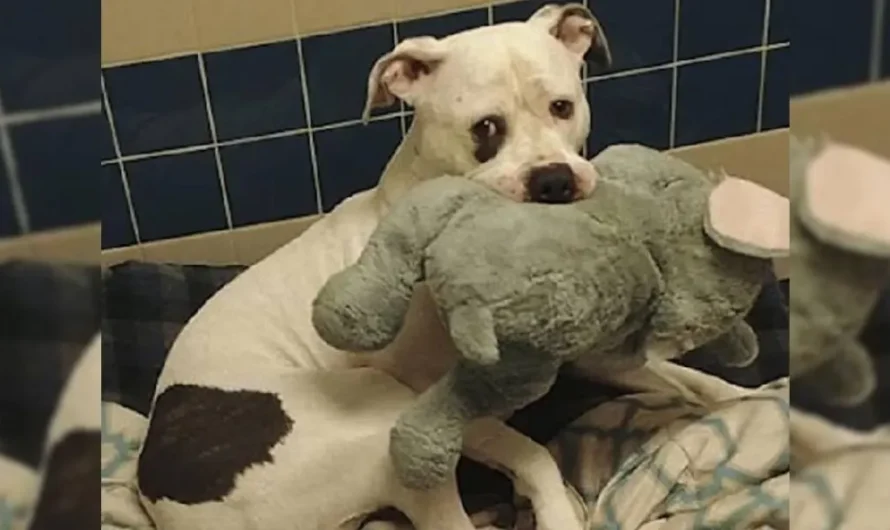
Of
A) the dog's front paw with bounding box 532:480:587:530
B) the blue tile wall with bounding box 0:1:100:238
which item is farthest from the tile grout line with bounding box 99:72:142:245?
the blue tile wall with bounding box 0:1:100:238

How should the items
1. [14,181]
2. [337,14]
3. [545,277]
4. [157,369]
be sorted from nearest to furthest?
[14,181] → [545,277] → [157,369] → [337,14]

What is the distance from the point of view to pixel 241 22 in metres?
1.89

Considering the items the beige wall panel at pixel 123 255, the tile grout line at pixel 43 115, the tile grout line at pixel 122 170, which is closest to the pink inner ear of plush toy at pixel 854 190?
the tile grout line at pixel 43 115

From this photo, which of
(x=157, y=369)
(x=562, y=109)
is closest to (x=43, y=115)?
(x=562, y=109)

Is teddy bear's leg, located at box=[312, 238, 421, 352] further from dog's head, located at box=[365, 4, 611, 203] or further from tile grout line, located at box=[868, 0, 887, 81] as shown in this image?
tile grout line, located at box=[868, 0, 887, 81]

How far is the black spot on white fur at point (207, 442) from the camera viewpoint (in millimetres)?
1313

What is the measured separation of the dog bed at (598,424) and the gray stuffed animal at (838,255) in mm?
915

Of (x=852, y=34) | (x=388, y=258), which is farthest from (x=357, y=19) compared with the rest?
(x=852, y=34)

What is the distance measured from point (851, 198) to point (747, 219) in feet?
2.63

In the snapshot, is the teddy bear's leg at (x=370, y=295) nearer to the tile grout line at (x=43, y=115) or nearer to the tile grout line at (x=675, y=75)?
the tile grout line at (x=43, y=115)

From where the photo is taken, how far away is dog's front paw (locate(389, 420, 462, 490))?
123 centimetres

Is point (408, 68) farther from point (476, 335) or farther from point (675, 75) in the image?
point (675, 75)

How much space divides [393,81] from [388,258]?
351 millimetres

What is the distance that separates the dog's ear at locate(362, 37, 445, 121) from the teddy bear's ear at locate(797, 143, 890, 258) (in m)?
1.09
